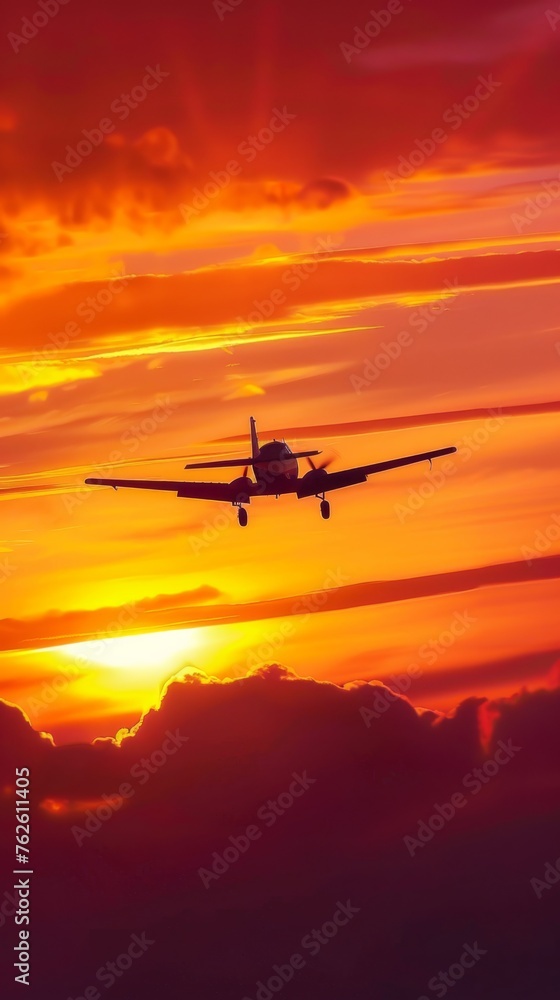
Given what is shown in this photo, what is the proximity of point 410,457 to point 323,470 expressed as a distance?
979 centimetres

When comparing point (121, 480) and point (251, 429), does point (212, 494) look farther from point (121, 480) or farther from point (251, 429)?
point (251, 429)

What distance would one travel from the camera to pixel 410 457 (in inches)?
3597

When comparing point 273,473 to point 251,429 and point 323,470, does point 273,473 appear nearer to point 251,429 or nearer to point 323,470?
point 323,470

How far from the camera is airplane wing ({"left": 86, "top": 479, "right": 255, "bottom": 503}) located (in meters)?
82.8

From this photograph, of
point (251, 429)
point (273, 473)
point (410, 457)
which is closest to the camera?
point (273, 473)

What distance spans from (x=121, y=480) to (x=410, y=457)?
2126cm

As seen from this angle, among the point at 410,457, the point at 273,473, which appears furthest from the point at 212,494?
the point at 410,457

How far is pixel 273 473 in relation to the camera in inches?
3287

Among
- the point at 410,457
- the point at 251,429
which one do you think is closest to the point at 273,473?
the point at 410,457

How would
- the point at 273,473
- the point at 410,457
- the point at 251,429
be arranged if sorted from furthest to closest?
the point at 251,429 → the point at 410,457 → the point at 273,473

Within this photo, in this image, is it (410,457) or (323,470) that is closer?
(323,470)

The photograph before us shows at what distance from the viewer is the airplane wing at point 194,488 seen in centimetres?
8281

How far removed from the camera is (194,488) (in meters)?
87.0

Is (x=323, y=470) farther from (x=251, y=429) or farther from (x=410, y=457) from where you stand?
(x=251, y=429)
